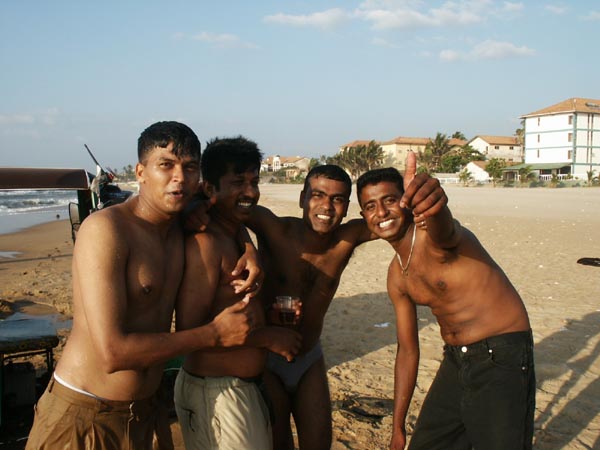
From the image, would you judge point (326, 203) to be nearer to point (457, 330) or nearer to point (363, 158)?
point (457, 330)

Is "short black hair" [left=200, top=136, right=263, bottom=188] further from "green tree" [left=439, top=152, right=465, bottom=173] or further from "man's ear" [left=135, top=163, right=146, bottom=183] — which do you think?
"green tree" [left=439, top=152, right=465, bottom=173]

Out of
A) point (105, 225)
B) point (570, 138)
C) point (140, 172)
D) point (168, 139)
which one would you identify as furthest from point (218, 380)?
point (570, 138)

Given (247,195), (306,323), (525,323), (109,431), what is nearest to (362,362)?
(306,323)

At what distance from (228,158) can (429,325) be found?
5260 millimetres

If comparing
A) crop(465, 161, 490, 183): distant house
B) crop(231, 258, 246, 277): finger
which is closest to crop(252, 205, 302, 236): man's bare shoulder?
crop(231, 258, 246, 277): finger

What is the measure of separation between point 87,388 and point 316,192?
1.86m

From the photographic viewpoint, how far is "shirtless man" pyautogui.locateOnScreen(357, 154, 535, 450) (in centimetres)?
295

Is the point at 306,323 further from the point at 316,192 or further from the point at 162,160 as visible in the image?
the point at 162,160

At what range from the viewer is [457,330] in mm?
3223

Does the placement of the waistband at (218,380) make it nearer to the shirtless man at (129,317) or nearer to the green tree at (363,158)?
the shirtless man at (129,317)

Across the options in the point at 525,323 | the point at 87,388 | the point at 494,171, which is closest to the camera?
the point at 87,388

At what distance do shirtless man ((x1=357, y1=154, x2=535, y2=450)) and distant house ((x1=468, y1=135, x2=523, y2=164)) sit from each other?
8226cm

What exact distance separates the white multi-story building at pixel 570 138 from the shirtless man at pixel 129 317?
66.6 meters

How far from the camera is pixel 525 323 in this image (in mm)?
3150
